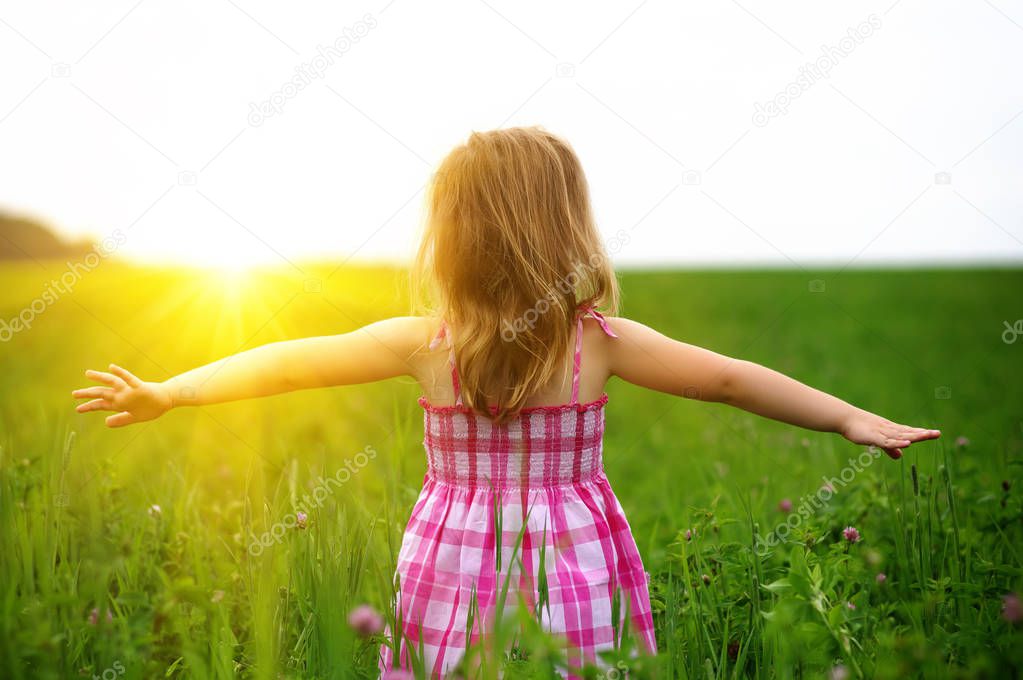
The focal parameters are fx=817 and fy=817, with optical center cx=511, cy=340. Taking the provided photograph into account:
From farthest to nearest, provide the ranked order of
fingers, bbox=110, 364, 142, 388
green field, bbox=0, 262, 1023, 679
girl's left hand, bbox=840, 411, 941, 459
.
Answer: fingers, bbox=110, 364, 142, 388, girl's left hand, bbox=840, 411, 941, 459, green field, bbox=0, 262, 1023, 679

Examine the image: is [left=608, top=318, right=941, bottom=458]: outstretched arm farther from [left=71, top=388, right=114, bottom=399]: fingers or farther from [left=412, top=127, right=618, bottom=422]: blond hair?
[left=71, top=388, right=114, bottom=399]: fingers

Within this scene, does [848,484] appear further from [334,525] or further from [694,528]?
[334,525]

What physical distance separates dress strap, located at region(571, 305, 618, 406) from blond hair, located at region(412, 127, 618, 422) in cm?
3

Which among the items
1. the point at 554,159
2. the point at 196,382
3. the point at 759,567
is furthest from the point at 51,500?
the point at 759,567

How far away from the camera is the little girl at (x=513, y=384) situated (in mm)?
2297

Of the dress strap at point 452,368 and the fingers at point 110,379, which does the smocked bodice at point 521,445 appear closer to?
the dress strap at point 452,368

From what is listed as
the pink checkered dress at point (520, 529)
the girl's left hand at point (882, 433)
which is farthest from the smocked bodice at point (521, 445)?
the girl's left hand at point (882, 433)

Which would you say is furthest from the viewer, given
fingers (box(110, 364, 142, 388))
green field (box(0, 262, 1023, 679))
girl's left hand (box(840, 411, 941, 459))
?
fingers (box(110, 364, 142, 388))

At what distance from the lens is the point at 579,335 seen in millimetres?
2414

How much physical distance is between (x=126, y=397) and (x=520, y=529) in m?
1.17

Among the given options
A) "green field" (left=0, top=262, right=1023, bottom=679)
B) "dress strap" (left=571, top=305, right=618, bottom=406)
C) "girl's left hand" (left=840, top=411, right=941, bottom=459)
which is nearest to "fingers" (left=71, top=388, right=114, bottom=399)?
"green field" (left=0, top=262, right=1023, bottom=679)

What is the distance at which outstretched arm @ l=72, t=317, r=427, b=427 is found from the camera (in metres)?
2.35

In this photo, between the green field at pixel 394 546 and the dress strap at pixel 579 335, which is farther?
the dress strap at pixel 579 335

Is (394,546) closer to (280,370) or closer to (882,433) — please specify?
(280,370)
